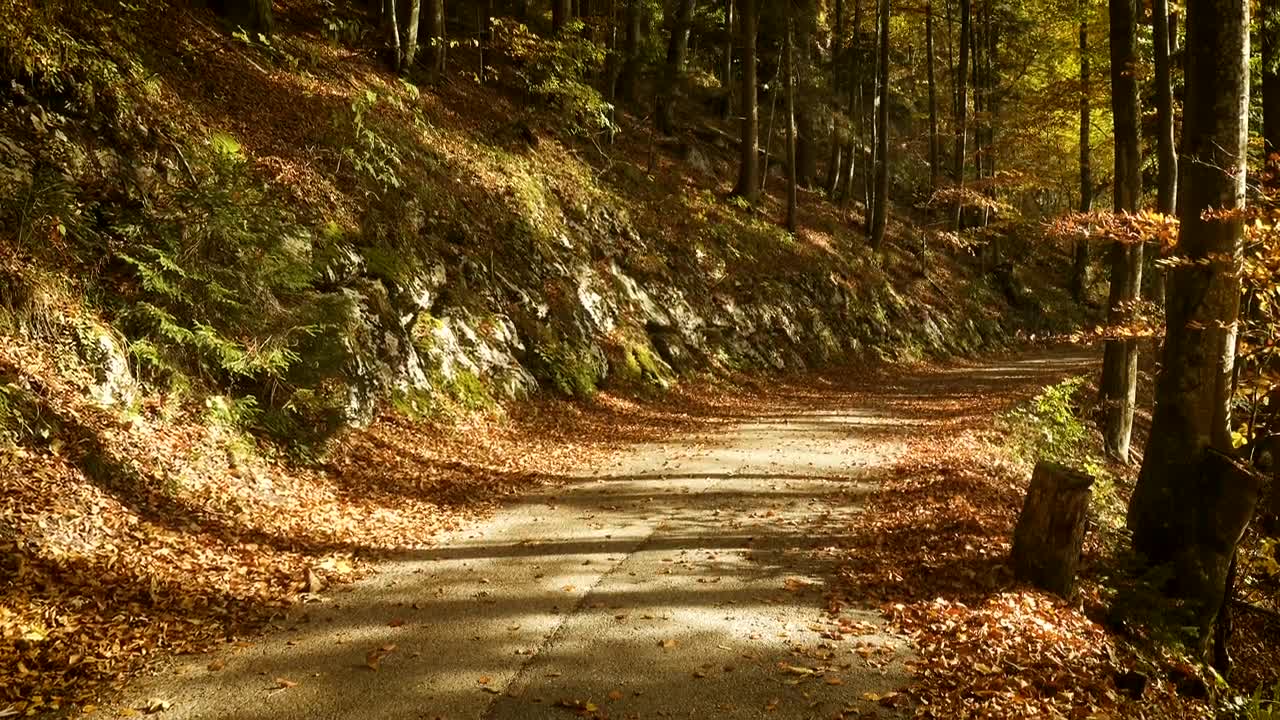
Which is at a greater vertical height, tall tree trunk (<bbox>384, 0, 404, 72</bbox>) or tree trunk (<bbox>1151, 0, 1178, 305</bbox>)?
tall tree trunk (<bbox>384, 0, 404, 72</bbox>)

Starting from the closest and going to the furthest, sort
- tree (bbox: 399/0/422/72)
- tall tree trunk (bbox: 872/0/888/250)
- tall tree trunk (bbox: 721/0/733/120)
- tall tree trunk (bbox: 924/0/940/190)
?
tree (bbox: 399/0/422/72) < tall tree trunk (bbox: 872/0/888/250) < tall tree trunk (bbox: 721/0/733/120) < tall tree trunk (bbox: 924/0/940/190)

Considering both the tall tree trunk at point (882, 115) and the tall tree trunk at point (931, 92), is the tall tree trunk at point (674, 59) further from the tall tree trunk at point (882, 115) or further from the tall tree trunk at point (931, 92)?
the tall tree trunk at point (931, 92)

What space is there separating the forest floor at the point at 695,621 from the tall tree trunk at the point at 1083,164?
15.4 m

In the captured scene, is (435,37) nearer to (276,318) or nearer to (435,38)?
(435,38)

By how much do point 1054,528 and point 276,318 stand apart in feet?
29.4

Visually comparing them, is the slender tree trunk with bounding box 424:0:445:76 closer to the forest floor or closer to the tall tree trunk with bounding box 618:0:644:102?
the tall tree trunk with bounding box 618:0:644:102

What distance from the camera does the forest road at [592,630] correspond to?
5.09 metres

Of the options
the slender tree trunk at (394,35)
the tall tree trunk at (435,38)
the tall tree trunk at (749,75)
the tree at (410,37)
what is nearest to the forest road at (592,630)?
the slender tree trunk at (394,35)

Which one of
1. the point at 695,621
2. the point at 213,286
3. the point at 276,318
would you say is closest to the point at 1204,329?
the point at 695,621

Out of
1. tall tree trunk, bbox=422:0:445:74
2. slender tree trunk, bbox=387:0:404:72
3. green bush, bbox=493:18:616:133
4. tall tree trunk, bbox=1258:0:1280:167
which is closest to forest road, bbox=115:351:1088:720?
tall tree trunk, bbox=1258:0:1280:167

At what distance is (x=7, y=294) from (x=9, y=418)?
59.6 inches

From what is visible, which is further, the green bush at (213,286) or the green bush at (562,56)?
the green bush at (562,56)

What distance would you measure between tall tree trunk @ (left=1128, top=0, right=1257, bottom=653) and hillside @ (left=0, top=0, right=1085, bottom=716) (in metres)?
7.37

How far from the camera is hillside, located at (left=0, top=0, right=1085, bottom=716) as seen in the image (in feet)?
21.6
